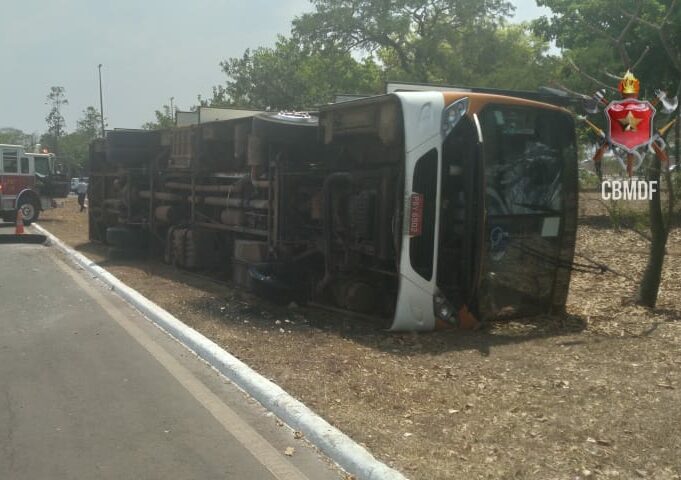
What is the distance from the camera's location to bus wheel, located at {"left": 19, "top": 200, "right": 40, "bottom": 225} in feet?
82.2

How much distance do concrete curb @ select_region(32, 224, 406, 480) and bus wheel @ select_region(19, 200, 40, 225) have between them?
18349 millimetres

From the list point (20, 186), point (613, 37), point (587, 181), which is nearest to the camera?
point (613, 37)

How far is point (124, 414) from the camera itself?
5.13 m

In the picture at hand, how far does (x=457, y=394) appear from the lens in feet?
17.2

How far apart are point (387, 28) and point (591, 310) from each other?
92.1 ft

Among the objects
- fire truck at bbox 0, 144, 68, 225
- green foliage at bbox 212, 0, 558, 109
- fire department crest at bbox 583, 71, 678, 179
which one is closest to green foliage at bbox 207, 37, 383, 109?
green foliage at bbox 212, 0, 558, 109

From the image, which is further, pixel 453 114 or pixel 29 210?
pixel 29 210

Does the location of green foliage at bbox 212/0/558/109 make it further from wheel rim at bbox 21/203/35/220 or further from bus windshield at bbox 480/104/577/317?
bus windshield at bbox 480/104/577/317

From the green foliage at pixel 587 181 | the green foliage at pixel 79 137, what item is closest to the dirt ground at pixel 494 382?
the green foliage at pixel 587 181

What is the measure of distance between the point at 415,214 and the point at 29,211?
22081 millimetres

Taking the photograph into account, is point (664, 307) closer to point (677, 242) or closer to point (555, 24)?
point (677, 242)

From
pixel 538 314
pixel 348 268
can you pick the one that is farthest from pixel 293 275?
pixel 538 314

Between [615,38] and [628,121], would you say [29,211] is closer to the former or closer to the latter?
[615,38]

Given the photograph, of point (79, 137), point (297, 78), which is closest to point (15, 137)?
point (79, 137)
